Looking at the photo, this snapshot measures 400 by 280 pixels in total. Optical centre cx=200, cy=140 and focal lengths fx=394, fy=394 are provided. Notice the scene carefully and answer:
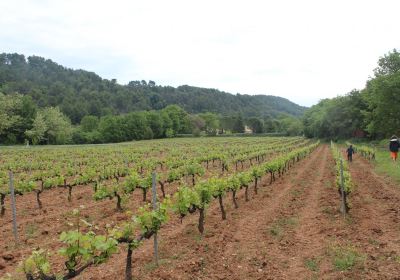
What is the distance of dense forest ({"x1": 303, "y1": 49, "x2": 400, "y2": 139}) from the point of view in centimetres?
4875

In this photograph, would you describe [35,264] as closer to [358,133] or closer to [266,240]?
[266,240]

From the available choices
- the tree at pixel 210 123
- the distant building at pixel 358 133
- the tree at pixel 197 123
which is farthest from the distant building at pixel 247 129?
the distant building at pixel 358 133

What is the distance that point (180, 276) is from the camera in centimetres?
755

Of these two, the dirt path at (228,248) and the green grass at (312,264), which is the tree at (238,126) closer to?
the dirt path at (228,248)

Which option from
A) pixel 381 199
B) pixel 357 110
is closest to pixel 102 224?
pixel 381 199

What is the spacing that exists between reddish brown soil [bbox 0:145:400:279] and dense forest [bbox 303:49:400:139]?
122 feet

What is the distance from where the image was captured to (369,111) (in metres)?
75.1

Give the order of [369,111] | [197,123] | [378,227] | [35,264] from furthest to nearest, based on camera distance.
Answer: [197,123], [369,111], [378,227], [35,264]

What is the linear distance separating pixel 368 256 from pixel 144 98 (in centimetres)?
17655

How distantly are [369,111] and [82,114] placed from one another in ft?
293

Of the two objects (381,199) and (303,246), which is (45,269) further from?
(381,199)

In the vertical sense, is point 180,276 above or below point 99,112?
below

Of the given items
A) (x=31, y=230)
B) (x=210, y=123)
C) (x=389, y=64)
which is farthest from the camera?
(x=210, y=123)

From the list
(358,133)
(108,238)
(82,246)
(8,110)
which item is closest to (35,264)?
(82,246)
